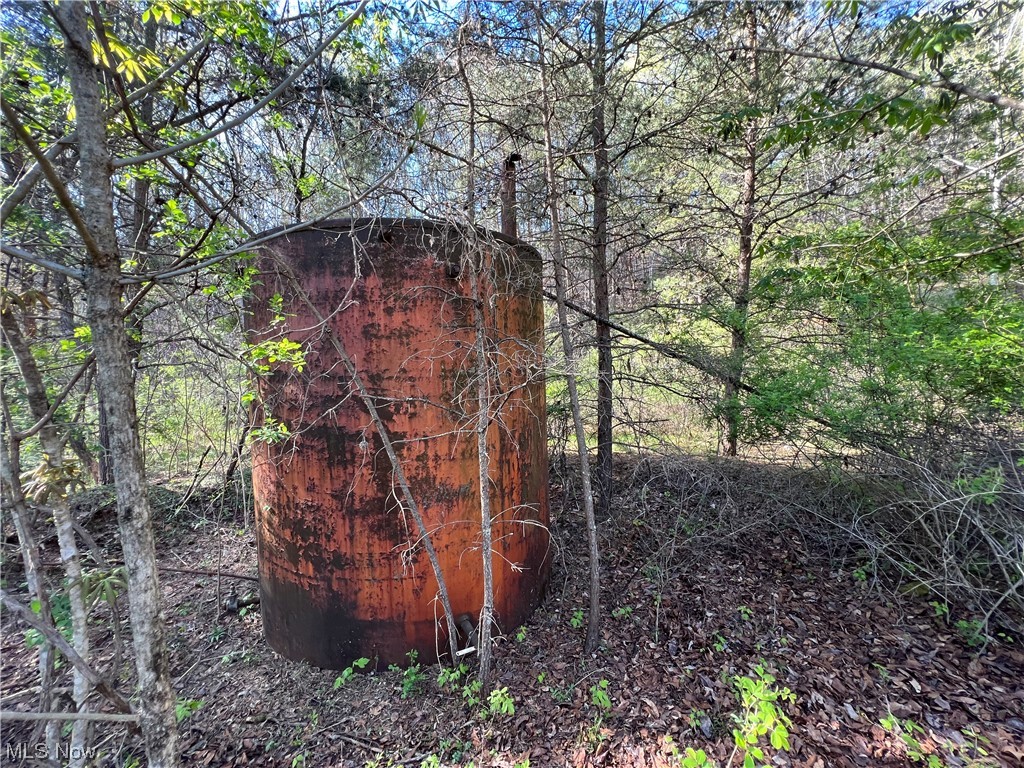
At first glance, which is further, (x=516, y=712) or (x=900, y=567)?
(x=900, y=567)

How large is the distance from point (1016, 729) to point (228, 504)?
8.07 m

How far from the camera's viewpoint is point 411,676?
10.9ft

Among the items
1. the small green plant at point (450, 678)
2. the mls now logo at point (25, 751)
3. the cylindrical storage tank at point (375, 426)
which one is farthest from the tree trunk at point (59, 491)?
the small green plant at point (450, 678)

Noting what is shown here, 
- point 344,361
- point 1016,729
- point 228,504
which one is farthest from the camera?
point 228,504

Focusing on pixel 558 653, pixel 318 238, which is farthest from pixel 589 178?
pixel 558 653

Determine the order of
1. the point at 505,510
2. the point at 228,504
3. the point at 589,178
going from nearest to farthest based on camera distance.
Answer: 1. the point at 505,510
2. the point at 589,178
3. the point at 228,504

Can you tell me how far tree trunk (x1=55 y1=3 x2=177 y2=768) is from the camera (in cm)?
176

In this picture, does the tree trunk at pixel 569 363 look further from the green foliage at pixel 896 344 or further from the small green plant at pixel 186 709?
the small green plant at pixel 186 709

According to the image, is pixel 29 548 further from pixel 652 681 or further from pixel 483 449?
pixel 652 681

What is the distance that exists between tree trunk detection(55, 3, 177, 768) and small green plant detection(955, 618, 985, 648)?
5.30m

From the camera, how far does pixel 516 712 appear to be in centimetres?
314

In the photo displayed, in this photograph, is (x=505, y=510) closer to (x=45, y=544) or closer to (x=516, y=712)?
(x=516, y=712)

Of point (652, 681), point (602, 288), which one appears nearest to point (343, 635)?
point (652, 681)

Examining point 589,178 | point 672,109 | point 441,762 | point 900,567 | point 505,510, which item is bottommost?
point 441,762
